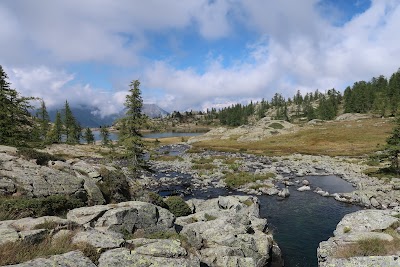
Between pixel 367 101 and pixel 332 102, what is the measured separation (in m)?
29.9

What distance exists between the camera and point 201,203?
3300 cm

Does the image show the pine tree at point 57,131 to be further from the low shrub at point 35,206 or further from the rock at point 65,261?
the rock at point 65,261

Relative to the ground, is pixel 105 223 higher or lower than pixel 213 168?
higher

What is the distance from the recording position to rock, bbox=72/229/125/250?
11.1m

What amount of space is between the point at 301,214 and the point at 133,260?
1044 inches

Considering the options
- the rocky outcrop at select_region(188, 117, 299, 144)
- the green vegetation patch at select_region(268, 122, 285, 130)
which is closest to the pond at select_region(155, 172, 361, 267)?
the rocky outcrop at select_region(188, 117, 299, 144)

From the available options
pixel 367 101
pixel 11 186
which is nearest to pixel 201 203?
pixel 11 186

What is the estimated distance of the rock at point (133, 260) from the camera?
10094 mm

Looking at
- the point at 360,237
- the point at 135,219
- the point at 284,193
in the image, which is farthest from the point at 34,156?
the point at 284,193

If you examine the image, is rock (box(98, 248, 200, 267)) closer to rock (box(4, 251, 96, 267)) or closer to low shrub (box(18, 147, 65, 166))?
rock (box(4, 251, 96, 267))

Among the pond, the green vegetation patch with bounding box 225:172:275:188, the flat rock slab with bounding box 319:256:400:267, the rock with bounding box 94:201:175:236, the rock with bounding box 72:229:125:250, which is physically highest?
the rock with bounding box 72:229:125:250

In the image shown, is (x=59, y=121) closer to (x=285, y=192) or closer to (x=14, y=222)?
Result: (x=285, y=192)

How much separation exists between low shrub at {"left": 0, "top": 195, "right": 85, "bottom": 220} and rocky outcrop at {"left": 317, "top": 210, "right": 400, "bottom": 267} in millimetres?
16727

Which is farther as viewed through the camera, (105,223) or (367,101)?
(367,101)
